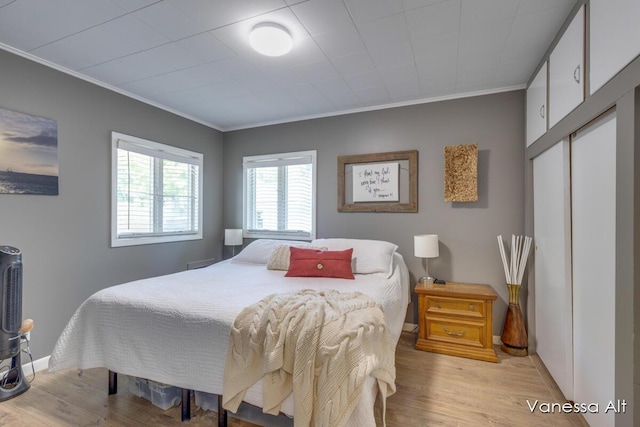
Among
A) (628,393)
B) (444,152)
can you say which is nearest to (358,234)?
(444,152)

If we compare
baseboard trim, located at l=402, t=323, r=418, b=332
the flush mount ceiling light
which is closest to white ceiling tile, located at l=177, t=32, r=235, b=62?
the flush mount ceiling light

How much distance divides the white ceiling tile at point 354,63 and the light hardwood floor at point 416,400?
254 centimetres

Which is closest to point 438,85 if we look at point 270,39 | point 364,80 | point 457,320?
point 364,80

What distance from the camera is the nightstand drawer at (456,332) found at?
2.65 meters

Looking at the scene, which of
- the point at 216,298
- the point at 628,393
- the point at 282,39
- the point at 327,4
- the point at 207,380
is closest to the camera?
the point at 628,393

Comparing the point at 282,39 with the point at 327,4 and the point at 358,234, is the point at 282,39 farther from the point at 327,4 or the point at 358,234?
the point at 358,234

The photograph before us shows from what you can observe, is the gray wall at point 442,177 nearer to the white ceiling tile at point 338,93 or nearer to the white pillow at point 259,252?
the white ceiling tile at point 338,93

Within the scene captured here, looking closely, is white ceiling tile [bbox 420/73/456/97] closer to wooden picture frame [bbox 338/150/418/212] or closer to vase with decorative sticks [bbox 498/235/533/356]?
wooden picture frame [bbox 338/150/418/212]

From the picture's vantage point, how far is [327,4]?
1748mm

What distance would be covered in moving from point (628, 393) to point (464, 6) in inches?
84.1

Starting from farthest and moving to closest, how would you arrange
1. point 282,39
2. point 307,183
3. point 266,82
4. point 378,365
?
1. point 307,183
2. point 266,82
3. point 282,39
4. point 378,365

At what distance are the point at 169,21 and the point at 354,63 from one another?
137 cm

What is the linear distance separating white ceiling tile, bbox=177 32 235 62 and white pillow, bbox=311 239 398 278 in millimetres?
1986

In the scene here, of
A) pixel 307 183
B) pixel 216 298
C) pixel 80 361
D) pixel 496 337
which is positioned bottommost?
pixel 496 337
